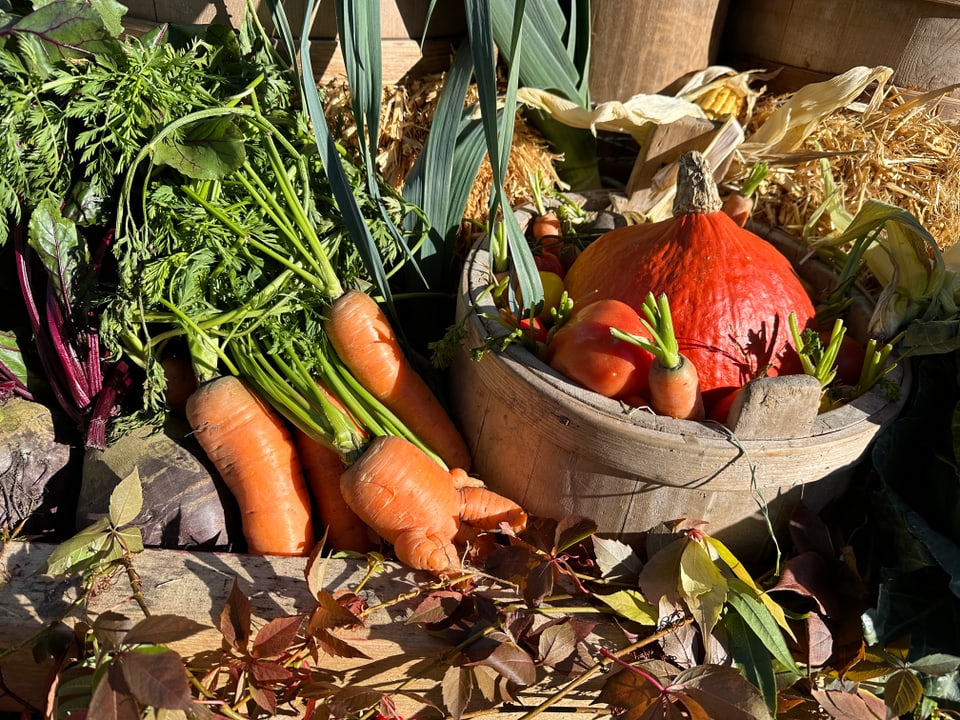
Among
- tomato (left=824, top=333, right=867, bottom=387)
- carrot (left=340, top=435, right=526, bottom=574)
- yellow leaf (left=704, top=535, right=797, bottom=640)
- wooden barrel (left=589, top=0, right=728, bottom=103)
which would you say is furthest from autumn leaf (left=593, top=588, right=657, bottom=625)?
wooden barrel (left=589, top=0, right=728, bottom=103)

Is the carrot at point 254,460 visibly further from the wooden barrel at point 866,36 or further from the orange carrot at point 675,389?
the wooden barrel at point 866,36

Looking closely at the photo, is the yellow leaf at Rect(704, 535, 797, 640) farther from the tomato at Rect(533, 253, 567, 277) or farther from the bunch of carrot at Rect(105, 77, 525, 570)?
the tomato at Rect(533, 253, 567, 277)

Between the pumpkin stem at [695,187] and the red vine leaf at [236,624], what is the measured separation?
106cm

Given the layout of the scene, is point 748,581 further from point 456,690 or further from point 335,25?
point 335,25

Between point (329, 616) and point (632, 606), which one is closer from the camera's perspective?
point (329, 616)

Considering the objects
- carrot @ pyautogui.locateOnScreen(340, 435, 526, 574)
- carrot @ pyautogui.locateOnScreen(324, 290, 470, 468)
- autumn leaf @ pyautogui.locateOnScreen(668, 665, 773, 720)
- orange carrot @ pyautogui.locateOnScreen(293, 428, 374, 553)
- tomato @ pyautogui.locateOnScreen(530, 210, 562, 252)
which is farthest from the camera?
tomato @ pyautogui.locateOnScreen(530, 210, 562, 252)

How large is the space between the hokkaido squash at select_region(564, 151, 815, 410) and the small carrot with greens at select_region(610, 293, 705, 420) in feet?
0.49

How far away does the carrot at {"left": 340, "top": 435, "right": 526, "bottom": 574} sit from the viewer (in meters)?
1.44

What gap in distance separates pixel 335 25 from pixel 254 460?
108 cm

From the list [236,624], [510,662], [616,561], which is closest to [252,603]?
[236,624]

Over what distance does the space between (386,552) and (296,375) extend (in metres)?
0.42

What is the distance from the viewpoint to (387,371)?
159 centimetres

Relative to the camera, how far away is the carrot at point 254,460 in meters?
1.52

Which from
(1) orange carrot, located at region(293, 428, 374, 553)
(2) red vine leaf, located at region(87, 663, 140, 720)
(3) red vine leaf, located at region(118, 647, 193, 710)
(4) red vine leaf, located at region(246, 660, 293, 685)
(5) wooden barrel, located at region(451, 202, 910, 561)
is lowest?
(1) orange carrot, located at region(293, 428, 374, 553)
